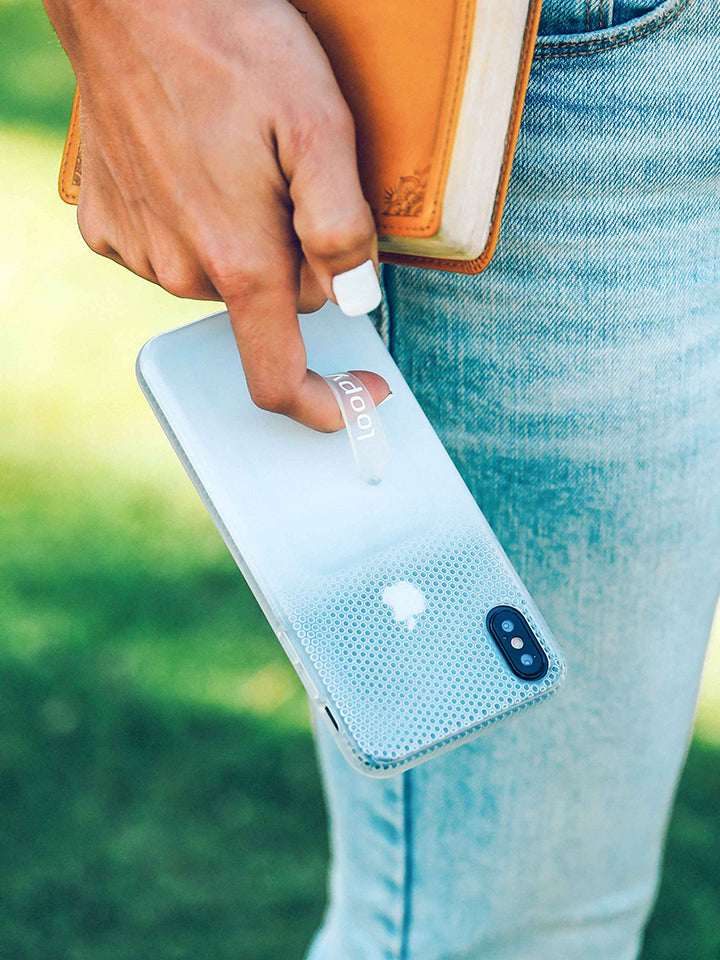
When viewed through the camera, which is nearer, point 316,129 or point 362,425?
point 316,129

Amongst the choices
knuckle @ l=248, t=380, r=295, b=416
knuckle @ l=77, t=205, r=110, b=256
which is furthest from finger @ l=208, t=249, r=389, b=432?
knuckle @ l=77, t=205, r=110, b=256

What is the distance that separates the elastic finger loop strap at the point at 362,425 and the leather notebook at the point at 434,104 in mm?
109

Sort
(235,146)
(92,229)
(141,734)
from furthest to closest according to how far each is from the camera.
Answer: (141,734) → (92,229) → (235,146)

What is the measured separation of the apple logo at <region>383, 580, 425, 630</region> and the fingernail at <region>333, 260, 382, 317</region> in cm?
21

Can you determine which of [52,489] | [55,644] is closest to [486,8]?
[55,644]

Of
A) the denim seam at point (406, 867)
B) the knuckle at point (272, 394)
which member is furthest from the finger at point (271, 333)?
the denim seam at point (406, 867)

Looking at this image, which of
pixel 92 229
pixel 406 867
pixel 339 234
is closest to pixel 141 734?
pixel 406 867

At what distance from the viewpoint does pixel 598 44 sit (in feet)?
1.97

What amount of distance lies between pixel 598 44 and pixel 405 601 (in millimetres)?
377

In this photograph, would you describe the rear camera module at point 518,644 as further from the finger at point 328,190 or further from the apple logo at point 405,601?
the finger at point 328,190

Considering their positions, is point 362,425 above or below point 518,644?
above

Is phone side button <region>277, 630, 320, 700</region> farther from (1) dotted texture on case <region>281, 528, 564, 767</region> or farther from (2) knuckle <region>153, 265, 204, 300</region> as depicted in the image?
(2) knuckle <region>153, 265, 204, 300</region>

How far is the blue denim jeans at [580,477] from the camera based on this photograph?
24.9 inches

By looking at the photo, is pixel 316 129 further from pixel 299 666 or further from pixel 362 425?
pixel 299 666
